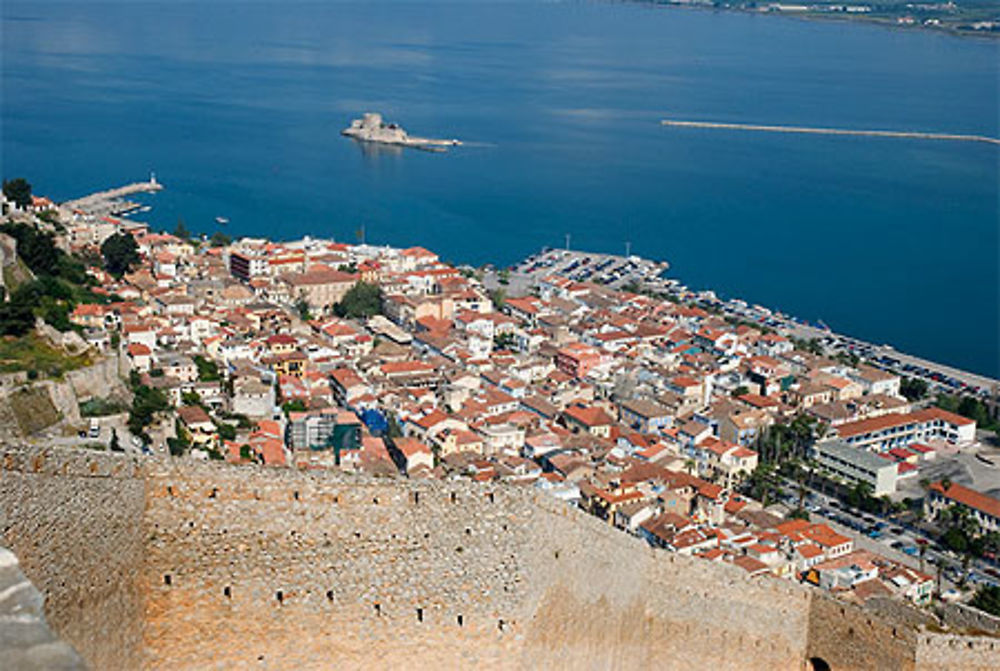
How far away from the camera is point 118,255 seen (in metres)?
25.3

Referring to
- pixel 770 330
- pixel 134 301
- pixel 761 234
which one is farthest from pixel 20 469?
pixel 761 234

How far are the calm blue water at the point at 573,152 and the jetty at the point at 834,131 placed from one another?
125cm

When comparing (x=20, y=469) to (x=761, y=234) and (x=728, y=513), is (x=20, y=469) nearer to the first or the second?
(x=728, y=513)

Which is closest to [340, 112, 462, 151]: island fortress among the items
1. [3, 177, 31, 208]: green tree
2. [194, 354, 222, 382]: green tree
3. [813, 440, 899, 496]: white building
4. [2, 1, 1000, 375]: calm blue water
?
[2, 1, 1000, 375]: calm blue water

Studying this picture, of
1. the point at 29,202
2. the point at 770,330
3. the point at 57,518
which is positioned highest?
the point at 57,518

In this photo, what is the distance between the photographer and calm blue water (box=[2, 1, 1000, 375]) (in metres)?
35.9

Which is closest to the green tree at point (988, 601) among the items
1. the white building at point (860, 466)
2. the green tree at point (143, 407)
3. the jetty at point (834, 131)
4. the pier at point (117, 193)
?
the white building at point (860, 466)

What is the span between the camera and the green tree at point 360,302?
2722 cm

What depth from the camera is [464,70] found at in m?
76.8

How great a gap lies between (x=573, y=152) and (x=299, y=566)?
1912 inches

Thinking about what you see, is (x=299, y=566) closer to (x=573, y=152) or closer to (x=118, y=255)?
(x=118, y=255)

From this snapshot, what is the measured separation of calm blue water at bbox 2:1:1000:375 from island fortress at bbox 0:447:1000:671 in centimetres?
2593

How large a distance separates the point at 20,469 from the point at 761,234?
122 feet

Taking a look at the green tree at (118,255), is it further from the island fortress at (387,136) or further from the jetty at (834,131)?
the jetty at (834,131)
